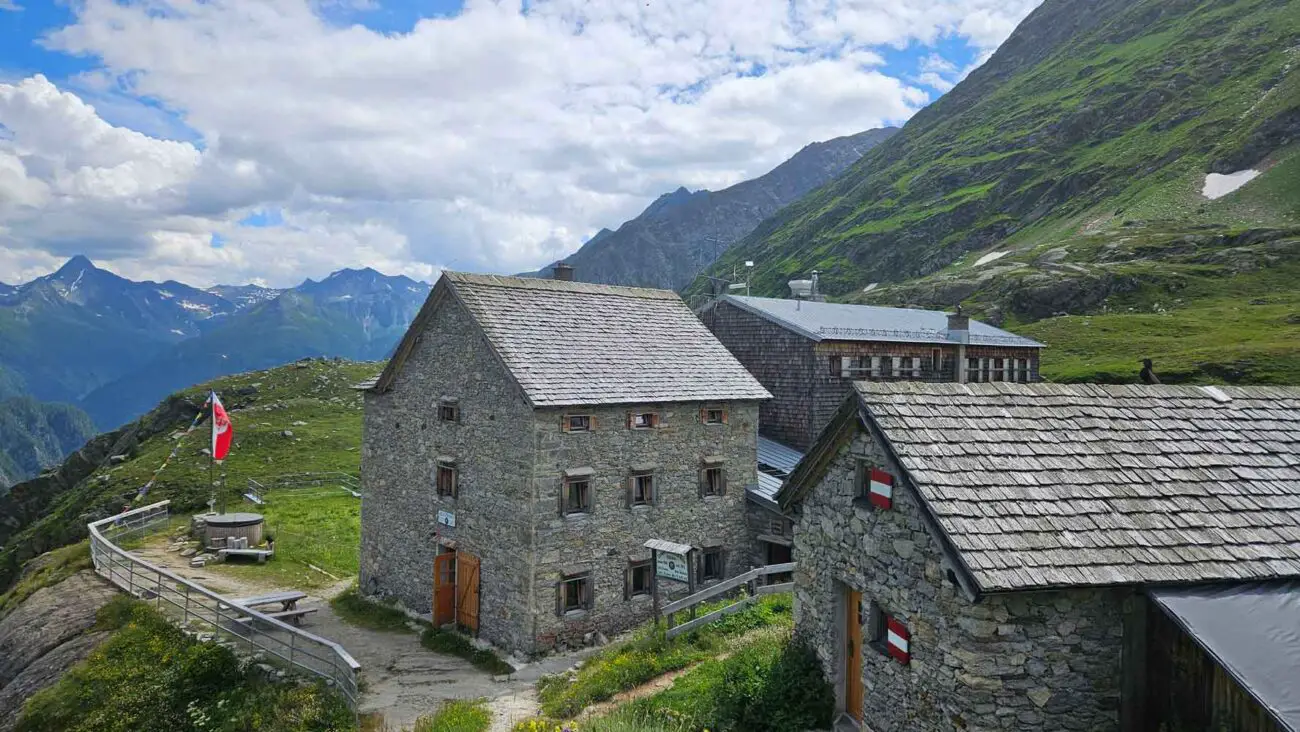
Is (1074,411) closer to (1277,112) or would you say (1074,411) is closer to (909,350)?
(909,350)

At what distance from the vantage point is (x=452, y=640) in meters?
21.1

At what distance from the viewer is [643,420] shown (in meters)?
22.0

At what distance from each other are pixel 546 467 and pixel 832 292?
116 metres

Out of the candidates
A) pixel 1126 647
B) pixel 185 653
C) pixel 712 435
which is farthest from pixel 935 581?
pixel 185 653

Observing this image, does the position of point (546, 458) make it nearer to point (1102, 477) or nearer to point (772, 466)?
point (772, 466)

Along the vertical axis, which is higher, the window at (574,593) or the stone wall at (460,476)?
the stone wall at (460,476)

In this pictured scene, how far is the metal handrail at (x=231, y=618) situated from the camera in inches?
642

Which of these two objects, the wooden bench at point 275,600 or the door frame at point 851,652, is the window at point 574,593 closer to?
the wooden bench at point 275,600

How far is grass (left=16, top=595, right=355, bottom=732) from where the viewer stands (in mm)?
16141

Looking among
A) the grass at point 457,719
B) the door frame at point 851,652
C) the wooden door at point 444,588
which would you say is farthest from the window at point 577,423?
the door frame at point 851,652

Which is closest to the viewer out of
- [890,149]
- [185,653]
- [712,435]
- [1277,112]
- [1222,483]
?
[1222,483]

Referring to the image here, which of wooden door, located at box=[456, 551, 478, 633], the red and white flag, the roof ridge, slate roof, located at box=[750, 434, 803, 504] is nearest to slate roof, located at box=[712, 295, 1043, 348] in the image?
slate roof, located at box=[750, 434, 803, 504]

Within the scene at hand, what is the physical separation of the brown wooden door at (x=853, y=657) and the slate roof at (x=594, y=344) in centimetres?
979

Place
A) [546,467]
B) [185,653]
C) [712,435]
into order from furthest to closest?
[712,435] < [546,467] < [185,653]
